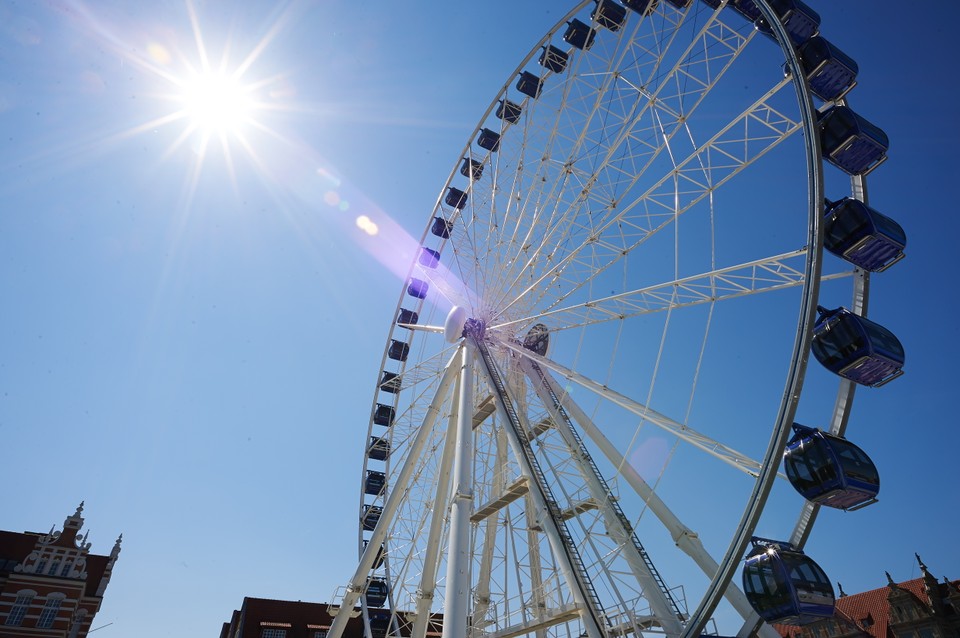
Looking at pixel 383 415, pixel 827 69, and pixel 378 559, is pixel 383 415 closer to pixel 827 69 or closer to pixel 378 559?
pixel 378 559

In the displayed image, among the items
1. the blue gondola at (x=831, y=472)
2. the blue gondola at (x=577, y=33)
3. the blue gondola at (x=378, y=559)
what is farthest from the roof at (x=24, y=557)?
the blue gondola at (x=831, y=472)

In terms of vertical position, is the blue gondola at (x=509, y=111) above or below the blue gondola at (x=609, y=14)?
above

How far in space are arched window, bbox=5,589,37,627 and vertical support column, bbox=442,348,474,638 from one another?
109 feet

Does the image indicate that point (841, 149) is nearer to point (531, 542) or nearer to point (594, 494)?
point (594, 494)

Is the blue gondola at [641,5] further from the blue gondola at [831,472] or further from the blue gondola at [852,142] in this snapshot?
the blue gondola at [831,472]

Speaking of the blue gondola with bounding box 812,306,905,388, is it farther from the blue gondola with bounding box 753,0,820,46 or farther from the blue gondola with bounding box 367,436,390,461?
the blue gondola with bounding box 367,436,390,461

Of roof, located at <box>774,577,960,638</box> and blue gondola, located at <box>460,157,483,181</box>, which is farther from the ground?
blue gondola, located at <box>460,157,483,181</box>

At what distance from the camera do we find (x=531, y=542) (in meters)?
18.5

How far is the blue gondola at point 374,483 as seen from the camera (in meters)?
27.4

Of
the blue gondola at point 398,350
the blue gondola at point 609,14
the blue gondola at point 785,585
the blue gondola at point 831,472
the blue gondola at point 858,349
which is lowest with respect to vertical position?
the blue gondola at point 785,585

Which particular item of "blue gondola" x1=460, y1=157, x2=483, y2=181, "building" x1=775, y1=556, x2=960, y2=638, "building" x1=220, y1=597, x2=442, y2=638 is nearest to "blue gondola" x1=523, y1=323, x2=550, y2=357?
"blue gondola" x1=460, y1=157, x2=483, y2=181

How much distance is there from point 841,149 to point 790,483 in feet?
25.2

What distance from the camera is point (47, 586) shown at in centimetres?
3622

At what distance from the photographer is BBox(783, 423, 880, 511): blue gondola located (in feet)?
37.6
